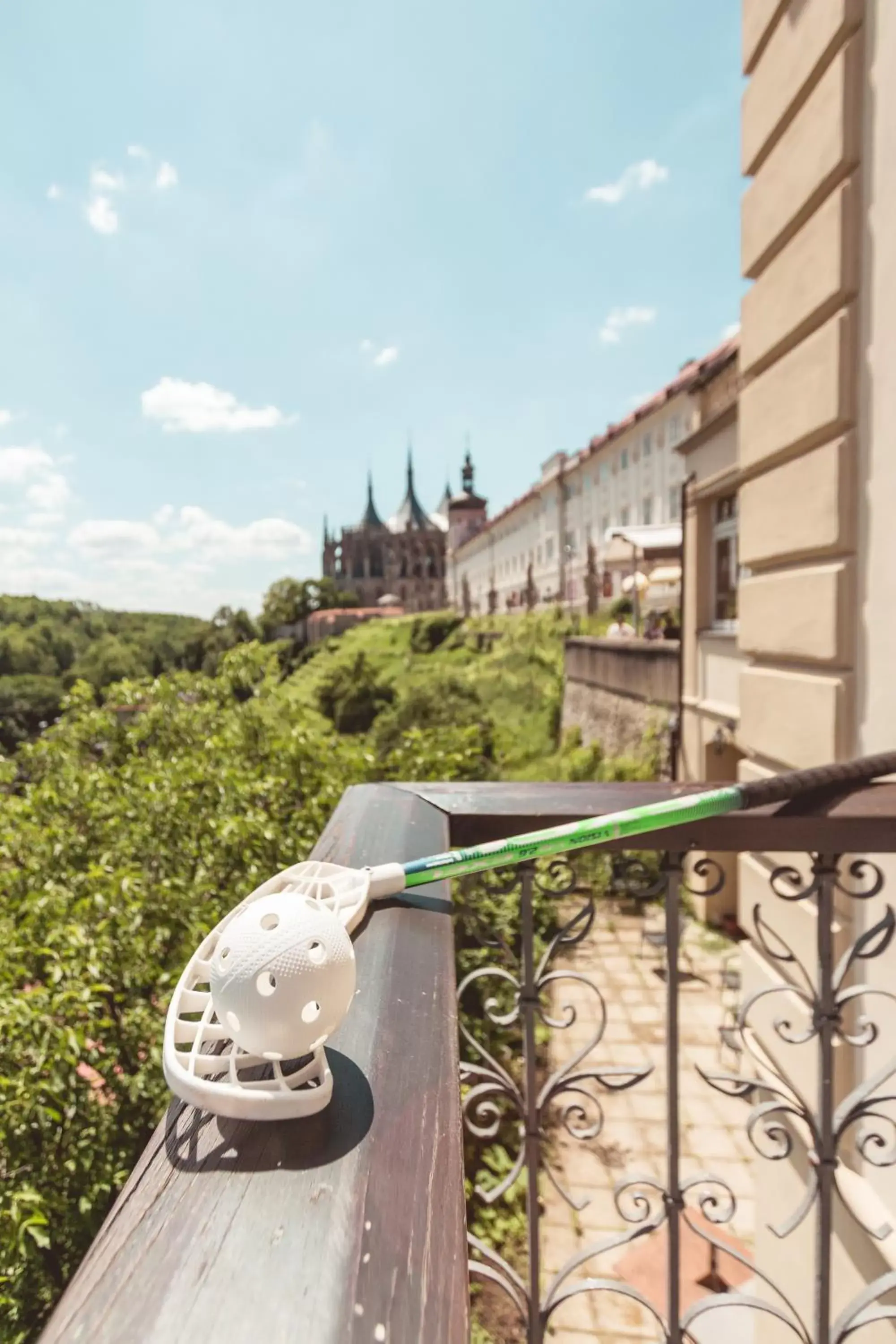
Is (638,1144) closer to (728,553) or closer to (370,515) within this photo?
(728,553)

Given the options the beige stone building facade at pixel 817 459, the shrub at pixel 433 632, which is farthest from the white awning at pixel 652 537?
the shrub at pixel 433 632

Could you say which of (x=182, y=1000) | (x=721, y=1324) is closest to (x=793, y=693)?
(x=182, y=1000)

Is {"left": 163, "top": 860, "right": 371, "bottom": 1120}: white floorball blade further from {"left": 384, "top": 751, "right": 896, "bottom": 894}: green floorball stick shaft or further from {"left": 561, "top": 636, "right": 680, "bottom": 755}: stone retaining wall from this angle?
{"left": 561, "top": 636, "right": 680, "bottom": 755}: stone retaining wall

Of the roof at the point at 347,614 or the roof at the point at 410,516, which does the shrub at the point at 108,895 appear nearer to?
the roof at the point at 347,614

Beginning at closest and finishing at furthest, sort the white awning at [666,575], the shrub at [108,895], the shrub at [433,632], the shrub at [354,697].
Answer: the shrub at [108,895] → the white awning at [666,575] → the shrub at [354,697] → the shrub at [433,632]

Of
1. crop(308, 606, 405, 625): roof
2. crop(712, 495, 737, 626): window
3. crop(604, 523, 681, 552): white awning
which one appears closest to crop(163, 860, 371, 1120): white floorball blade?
crop(712, 495, 737, 626): window

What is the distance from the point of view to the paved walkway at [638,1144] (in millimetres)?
4477

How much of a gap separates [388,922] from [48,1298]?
381 centimetres

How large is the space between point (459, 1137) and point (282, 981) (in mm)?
238

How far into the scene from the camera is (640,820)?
4.52ft

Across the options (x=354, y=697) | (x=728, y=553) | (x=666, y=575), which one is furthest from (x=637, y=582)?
(x=354, y=697)

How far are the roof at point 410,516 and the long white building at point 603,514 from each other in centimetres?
5498

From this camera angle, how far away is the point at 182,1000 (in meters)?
0.87

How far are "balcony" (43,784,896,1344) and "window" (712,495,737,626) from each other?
6060 millimetres
